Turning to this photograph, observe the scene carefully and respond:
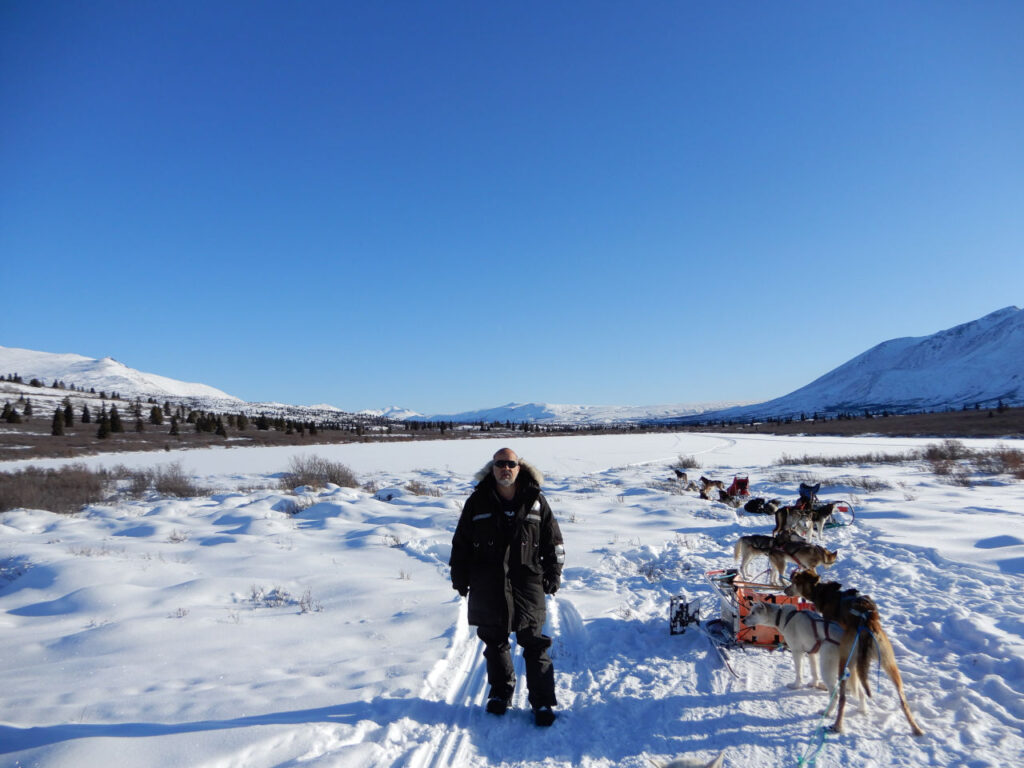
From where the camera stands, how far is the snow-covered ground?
11.2ft

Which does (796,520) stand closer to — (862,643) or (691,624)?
(691,624)

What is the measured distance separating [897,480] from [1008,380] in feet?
→ 569

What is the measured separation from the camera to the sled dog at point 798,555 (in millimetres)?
6240

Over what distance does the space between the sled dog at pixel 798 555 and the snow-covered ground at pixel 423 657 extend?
72cm

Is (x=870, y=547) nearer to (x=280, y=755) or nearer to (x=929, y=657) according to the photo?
(x=929, y=657)

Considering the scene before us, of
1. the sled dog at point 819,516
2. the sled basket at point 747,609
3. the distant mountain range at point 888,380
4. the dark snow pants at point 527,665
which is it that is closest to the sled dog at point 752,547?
the sled basket at point 747,609

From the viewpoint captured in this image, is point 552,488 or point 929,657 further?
point 552,488

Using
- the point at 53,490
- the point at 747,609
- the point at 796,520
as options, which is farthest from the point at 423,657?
the point at 53,490

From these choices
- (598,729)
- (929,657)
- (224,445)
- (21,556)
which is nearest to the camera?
(598,729)

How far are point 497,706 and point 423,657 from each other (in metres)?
1.11

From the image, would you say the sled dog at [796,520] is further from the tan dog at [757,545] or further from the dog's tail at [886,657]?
the dog's tail at [886,657]

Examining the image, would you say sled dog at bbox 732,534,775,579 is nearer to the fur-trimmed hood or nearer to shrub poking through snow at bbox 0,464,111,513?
the fur-trimmed hood

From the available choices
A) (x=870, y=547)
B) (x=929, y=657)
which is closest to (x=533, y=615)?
(x=929, y=657)

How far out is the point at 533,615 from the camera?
3.93 metres
